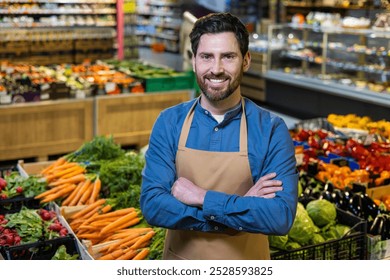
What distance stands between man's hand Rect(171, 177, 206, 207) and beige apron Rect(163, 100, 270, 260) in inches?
3.1

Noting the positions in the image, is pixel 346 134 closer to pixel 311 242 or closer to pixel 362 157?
pixel 362 157

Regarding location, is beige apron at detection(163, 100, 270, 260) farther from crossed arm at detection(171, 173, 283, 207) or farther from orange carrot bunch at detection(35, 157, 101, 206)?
orange carrot bunch at detection(35, 157, 101, 206)

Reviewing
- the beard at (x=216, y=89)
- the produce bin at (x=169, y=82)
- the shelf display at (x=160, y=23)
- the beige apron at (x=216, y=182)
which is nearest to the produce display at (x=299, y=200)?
the beige apron at (x=216, y=182)

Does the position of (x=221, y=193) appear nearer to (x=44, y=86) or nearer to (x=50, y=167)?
(x=50, y=167)

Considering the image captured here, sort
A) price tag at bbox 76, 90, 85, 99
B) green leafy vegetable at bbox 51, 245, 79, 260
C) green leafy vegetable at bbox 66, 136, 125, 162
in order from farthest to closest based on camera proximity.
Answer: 1. price tag at bbox 76, 90, 85, 99
2. green leafy vegetable at bbox 66, 136, 125, 162
3. green leafy vegetable at bbox 51, 245, 79, 260

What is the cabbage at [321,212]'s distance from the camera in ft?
11.4

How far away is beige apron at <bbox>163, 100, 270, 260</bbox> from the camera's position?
87.5 inches

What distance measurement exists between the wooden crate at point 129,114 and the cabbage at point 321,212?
416 centimetres

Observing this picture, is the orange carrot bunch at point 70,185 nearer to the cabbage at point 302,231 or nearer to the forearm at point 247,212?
the cabbage at point 302,231

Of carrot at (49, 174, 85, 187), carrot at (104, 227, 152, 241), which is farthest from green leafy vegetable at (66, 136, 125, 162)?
carrot at (104, 227, 152, 241)

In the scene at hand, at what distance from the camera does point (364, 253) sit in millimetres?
3328

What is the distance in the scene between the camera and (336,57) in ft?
29.5
